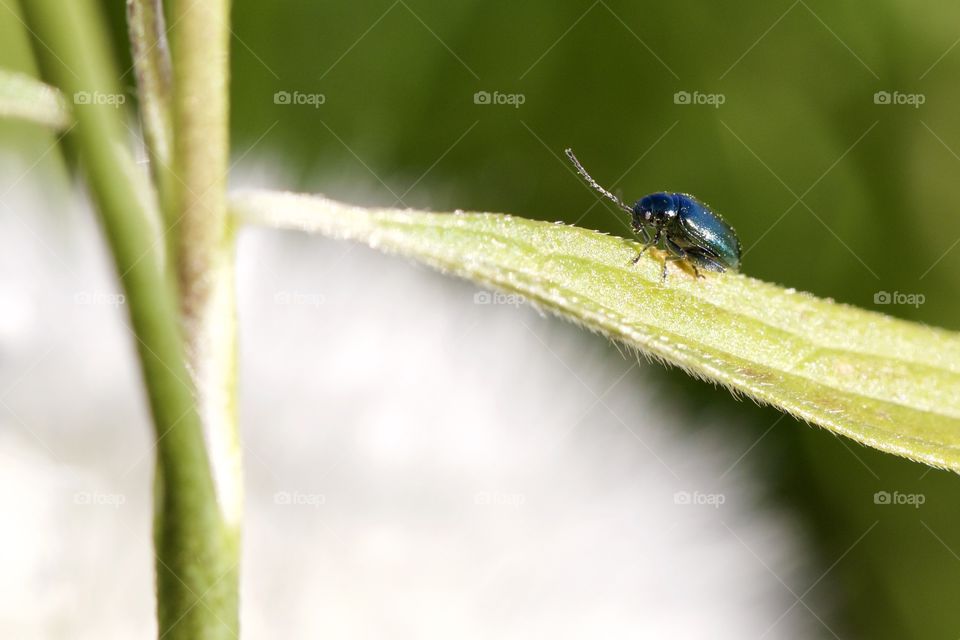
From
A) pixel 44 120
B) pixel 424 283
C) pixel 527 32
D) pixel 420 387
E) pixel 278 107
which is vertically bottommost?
pixel 44 120

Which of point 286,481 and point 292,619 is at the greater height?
point 286,481

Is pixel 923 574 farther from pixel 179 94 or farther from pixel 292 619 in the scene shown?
pixel 179 94

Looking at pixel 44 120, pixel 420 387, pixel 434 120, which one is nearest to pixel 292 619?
pixel 420 387

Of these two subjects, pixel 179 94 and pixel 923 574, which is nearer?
pixel 179 94

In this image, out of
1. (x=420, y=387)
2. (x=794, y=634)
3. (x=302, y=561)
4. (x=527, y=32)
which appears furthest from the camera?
(x=527, y=32)
